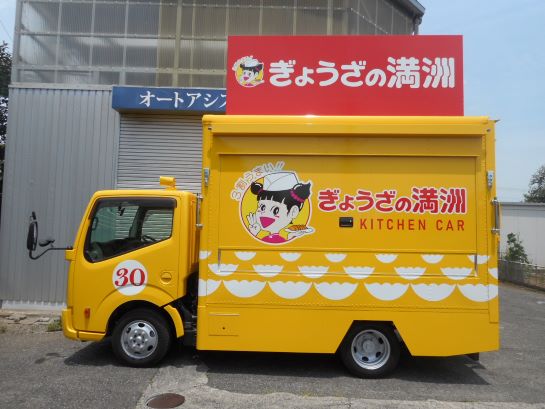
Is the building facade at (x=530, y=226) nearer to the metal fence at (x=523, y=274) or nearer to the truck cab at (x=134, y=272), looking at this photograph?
the metal fence at (x=523, y=274)

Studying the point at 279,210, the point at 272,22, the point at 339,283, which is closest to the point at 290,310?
the point at 339,283

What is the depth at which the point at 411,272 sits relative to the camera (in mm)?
4945

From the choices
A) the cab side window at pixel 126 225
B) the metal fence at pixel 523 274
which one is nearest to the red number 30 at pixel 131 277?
the cab side window at pixel 126 225

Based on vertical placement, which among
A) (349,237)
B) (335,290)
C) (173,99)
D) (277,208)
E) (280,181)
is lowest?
(335,290)

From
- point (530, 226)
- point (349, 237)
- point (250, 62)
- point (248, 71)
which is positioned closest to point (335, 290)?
point (349, 237)

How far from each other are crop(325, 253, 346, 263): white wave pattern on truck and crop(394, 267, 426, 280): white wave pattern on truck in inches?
24.6

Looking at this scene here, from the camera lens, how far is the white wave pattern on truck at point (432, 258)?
494 cm

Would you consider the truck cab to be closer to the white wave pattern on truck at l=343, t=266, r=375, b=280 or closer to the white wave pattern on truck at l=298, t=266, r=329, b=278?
the white wave pattern on truck at l=298, t=266, r=329, b=278

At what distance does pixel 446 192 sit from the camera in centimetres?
500

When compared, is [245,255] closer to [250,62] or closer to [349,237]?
[349,237]

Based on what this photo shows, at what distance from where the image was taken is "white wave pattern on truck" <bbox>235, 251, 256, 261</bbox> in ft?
16.6

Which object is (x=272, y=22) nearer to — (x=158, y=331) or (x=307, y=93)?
(x=307, y=93)

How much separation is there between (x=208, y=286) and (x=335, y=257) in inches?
58.7

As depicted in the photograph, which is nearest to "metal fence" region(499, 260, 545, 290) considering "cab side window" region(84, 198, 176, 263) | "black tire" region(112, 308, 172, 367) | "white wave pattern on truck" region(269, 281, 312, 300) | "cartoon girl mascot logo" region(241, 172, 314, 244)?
"white wave pattern on truck" region(269, 281, 312, 300)
